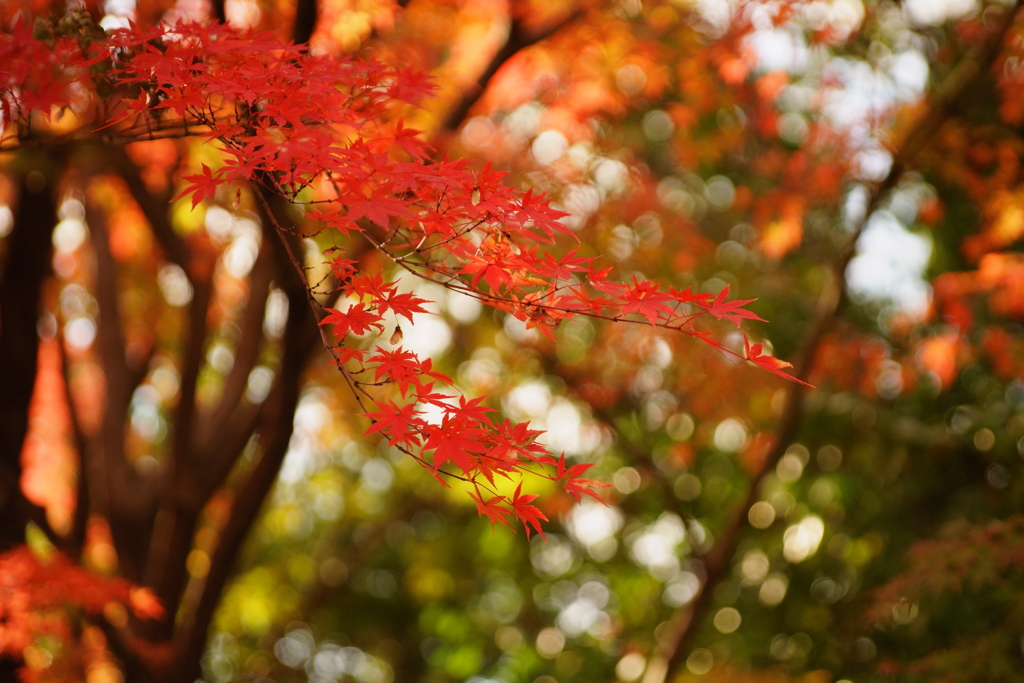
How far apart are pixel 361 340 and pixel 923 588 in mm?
4152

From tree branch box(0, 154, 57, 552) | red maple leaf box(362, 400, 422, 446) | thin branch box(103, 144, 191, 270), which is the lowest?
tree branch box(0, 154, 57, 552)

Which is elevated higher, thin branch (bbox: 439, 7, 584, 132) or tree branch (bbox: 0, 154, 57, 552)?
thin branch (bbox: 439, 7, 584, 132)

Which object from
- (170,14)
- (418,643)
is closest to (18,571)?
(170,14)

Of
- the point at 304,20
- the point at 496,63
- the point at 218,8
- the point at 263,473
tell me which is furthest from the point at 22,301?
the point at 496,63

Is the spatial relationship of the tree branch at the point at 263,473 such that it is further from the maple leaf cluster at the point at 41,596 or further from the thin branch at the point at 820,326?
the thin branch at the point at 820,326

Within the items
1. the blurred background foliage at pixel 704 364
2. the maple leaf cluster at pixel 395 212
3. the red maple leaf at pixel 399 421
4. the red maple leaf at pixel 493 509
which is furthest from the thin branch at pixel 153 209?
the red maple leaf at pixel 493 509

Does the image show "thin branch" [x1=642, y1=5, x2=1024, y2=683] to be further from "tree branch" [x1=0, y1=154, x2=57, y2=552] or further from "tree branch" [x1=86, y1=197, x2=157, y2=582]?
"tree branch" [x1=0, y1=154, x2=57, y2=552]

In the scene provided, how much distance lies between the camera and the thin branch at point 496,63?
3557 millimetres

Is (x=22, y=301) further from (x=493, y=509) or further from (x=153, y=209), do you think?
(x=493, y=509)

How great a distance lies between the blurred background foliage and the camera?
3848mm

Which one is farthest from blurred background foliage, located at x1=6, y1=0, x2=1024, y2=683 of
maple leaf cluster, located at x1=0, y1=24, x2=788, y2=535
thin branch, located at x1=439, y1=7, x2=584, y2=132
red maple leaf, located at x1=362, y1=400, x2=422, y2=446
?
red maple leaf, located at x1=362, y1=400, x2=422, y2=446

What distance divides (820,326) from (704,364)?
47.2 inches

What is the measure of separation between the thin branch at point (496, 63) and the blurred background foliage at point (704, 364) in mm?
15

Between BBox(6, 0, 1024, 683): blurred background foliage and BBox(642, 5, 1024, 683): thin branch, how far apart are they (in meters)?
0.11
